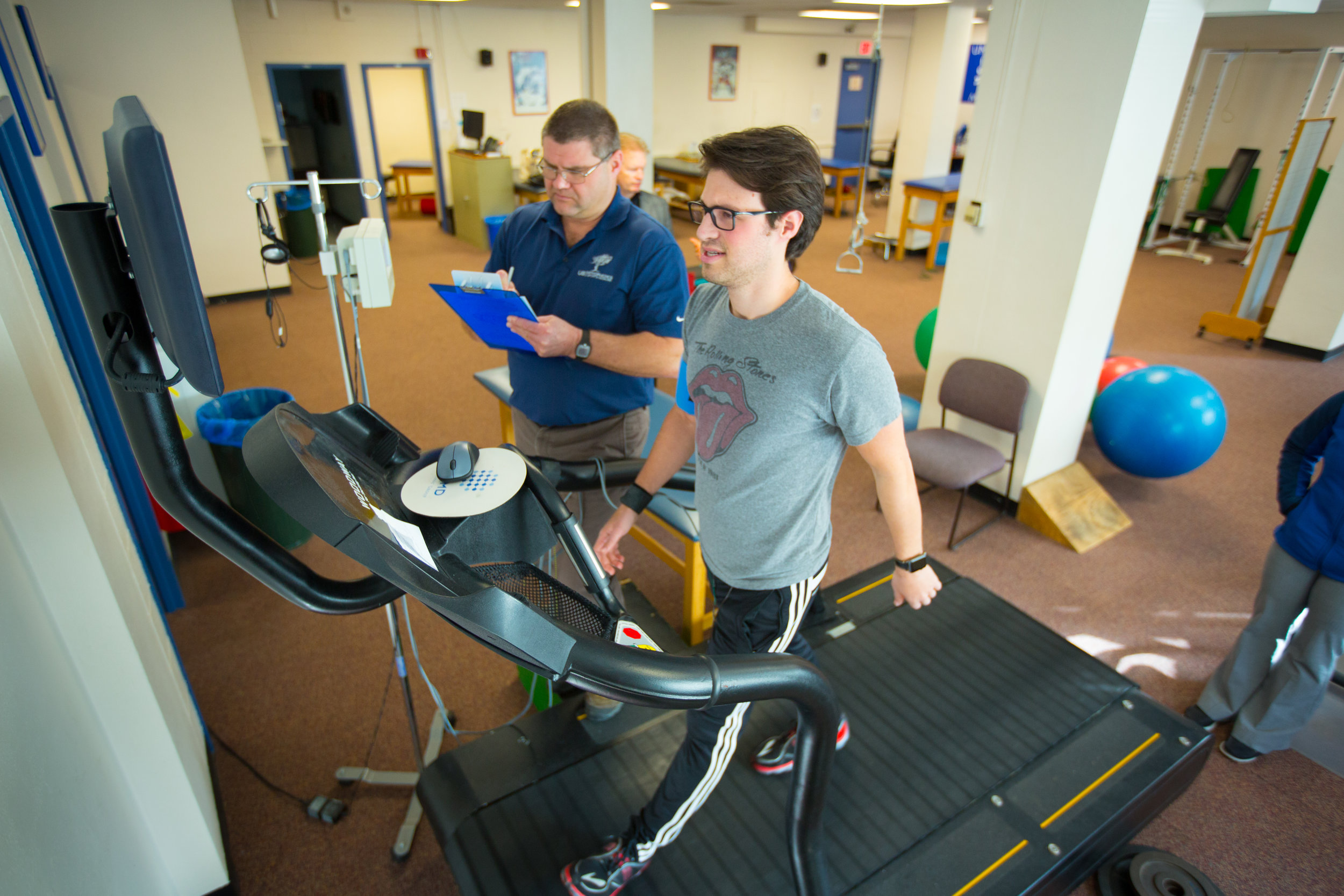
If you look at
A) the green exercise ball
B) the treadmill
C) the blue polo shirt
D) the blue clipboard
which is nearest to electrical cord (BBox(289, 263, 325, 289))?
the blue clipboard

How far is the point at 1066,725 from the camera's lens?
2301mm

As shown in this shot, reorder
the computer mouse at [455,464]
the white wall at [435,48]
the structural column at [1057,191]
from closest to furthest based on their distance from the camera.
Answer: the computer mouse at [455,464], the structural column at [1057,191], the white wall at [435,48]

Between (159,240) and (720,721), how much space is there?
1.36 metres

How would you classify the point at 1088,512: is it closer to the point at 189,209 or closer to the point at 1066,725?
the point at 1066,725

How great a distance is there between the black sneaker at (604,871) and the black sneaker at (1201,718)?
207 centimetres

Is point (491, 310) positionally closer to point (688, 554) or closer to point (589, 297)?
point (589, 297)

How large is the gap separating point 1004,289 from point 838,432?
2518 millimetres

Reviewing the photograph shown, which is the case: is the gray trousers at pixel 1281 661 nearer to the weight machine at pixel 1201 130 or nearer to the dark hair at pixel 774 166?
the dark hair at pixel 774 166

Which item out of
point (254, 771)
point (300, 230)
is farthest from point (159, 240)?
point (300, 230)

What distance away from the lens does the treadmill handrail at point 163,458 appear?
0.91 m

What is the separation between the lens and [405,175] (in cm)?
1094

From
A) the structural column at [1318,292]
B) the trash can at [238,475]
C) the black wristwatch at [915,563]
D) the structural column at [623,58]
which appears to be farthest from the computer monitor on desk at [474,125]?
the black wristwatch at [915,563]

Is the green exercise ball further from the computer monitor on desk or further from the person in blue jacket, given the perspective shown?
the computer monitor on desk

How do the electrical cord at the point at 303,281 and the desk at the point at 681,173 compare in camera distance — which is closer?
the electrical cord at the point at 303,281
